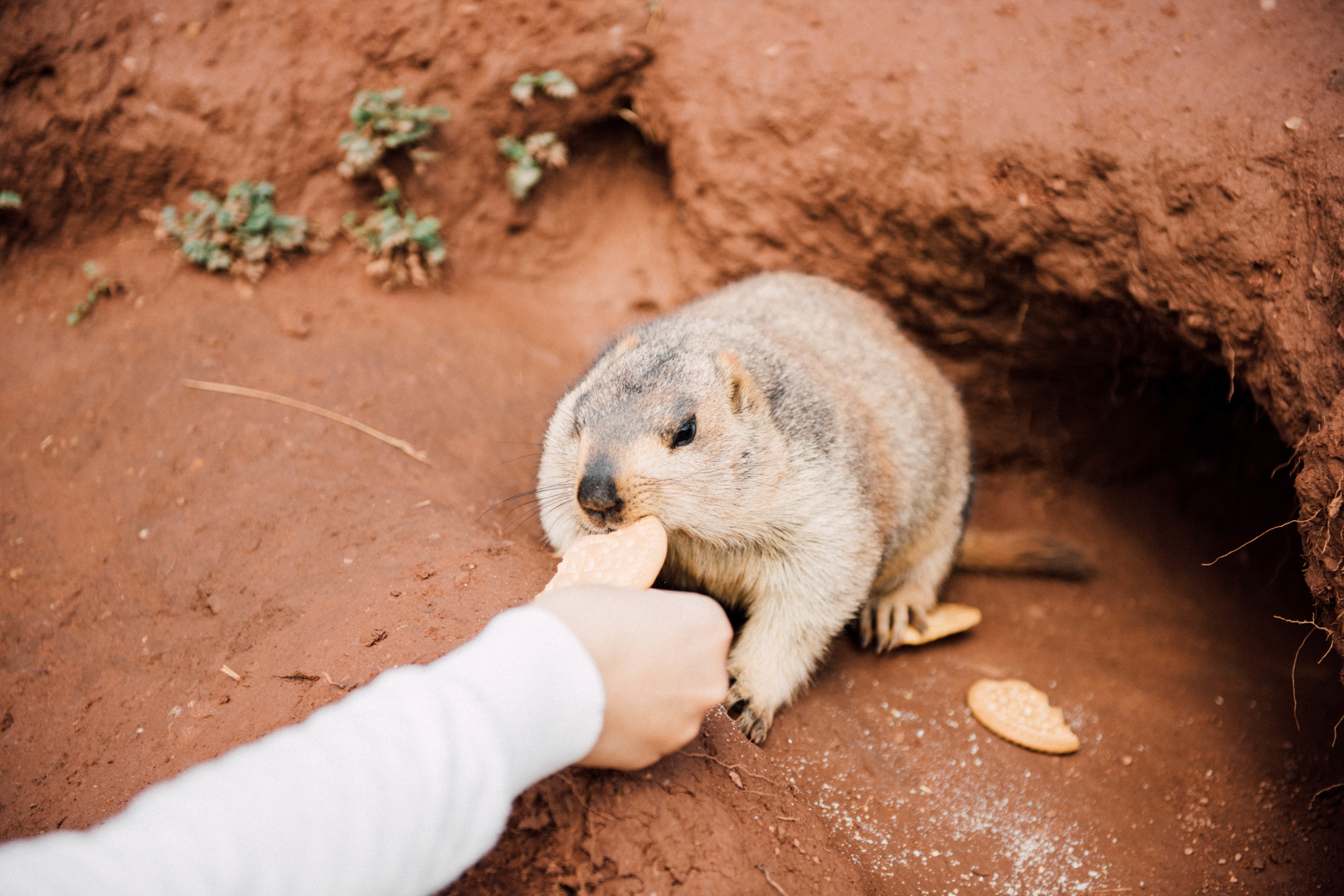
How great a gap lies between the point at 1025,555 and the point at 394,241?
14.5ft

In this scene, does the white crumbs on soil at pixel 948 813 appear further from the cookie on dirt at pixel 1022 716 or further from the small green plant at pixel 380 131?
the small green plant at pixel 380 131

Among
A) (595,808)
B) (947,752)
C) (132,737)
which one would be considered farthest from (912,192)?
(132,737)

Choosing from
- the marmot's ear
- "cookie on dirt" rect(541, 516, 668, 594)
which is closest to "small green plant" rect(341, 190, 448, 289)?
the marmot's ear

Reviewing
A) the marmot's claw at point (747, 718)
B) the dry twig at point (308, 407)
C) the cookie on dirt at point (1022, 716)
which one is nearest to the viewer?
the marmot's claw at point (747, 718)

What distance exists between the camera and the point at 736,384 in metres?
3.24

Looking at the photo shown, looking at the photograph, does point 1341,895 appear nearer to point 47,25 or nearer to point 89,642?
point 89,642

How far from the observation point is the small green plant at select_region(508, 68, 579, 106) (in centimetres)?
533

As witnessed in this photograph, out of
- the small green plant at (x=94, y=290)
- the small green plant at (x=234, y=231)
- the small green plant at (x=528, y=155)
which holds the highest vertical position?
the small green plant at (x=528, y=155)

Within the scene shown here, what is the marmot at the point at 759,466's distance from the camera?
3027mm

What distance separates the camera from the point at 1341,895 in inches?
129

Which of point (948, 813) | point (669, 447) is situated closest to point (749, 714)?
point (948, 813)

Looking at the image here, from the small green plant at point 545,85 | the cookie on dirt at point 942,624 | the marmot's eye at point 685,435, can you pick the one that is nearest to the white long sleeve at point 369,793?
the marmot's eye at point 685,435

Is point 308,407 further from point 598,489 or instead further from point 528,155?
point 528,155

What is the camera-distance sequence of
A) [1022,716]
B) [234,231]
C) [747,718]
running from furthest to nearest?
1. [234,231]
2. [1022,716]
3. [747,718]
